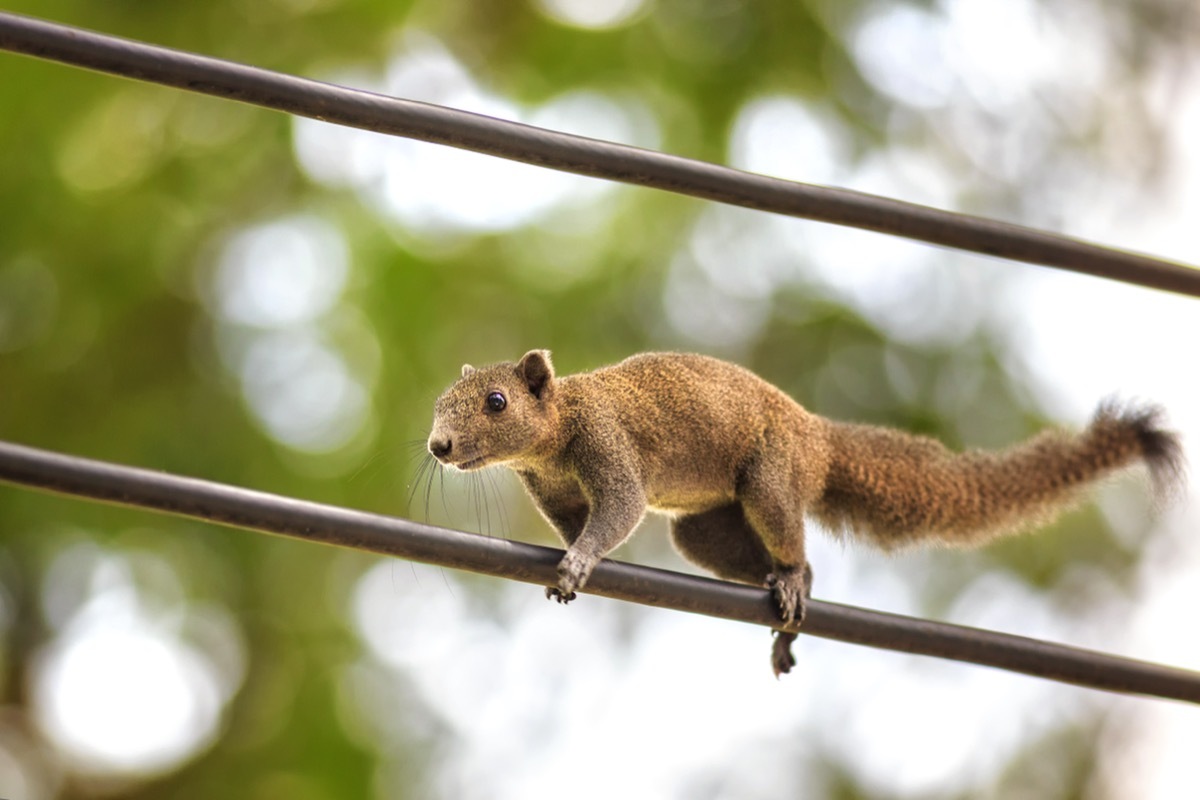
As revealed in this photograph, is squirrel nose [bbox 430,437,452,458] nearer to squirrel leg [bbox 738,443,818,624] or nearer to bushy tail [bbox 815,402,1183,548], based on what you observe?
squirrel leg [bbox 738,443,818,624]

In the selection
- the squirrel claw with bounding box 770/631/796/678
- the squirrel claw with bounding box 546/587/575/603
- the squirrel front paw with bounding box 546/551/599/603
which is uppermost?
the squirrel front paw with bounding box 546/551/599/603

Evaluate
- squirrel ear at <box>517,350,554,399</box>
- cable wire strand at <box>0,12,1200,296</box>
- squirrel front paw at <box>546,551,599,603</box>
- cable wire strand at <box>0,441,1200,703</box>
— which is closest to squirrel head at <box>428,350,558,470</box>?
squirrel ear at <box>517,350,554,399</box>

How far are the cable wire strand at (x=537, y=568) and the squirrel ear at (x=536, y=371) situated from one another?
1122mm

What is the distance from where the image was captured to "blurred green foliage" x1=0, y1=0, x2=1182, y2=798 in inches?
308

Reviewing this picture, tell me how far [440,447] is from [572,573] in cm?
86

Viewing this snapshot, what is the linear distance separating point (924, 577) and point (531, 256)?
321 centimetres

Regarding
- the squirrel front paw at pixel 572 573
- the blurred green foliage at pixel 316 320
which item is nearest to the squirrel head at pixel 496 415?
the squirrel front paw at pixel 572 573

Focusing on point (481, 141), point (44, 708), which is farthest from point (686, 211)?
point (481, 141)

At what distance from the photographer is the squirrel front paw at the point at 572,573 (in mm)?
2996

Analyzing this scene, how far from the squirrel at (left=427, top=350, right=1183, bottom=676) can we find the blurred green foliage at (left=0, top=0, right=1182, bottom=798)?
11.3 ft

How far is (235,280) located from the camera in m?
8.30

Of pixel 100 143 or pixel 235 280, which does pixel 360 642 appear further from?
pixel 100 143

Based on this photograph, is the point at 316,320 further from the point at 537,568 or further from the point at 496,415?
the point at 537,568

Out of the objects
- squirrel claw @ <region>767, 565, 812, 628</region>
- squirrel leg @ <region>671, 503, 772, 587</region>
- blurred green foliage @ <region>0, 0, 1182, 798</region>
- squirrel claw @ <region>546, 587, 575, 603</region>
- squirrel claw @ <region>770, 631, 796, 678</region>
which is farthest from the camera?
blurred green foliage @ <region>0, 0, 1182, 798</region>
